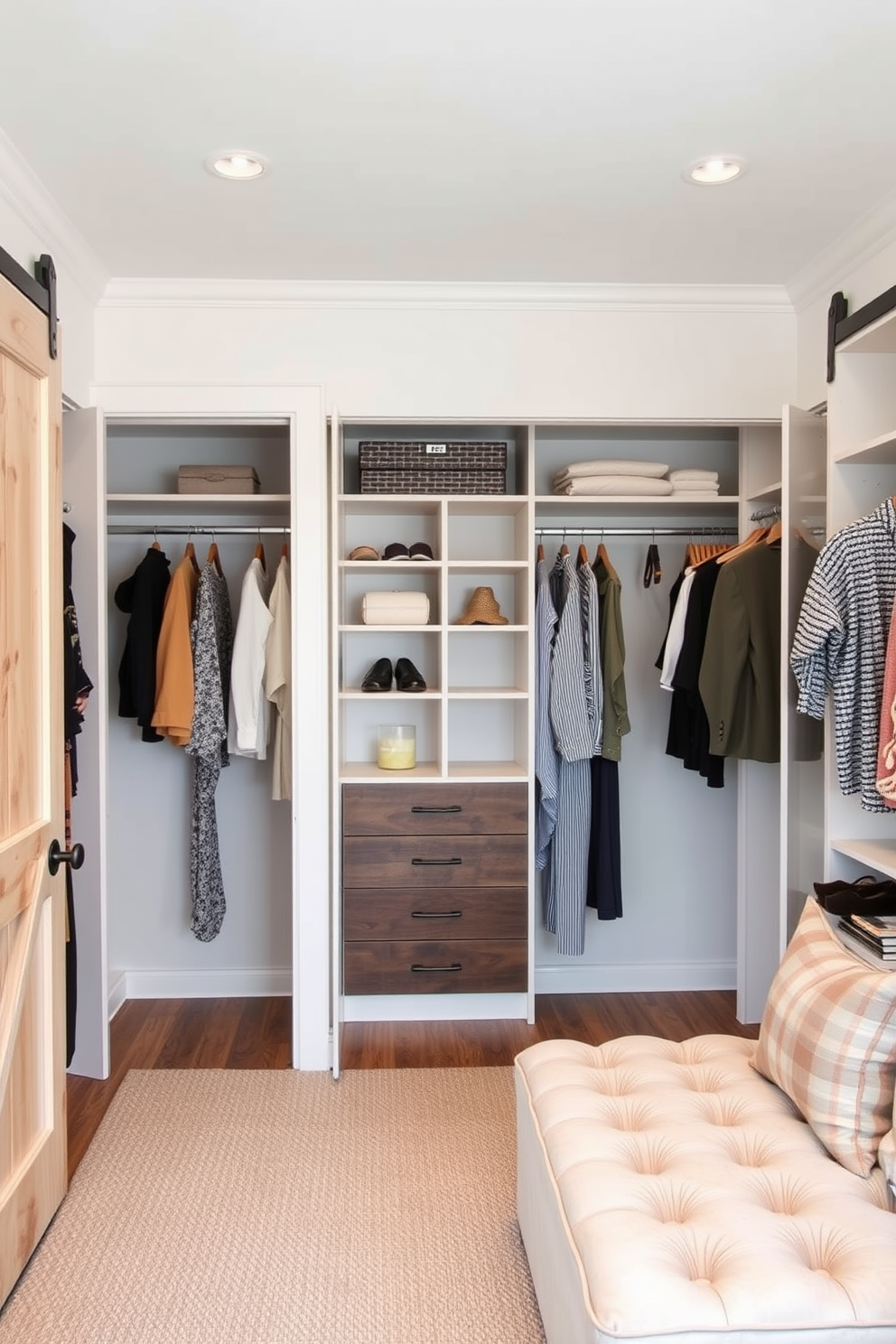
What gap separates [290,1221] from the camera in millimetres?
2408

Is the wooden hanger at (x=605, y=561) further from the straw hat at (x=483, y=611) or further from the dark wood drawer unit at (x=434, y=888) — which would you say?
the dark wood drawer unit at (x=434, y=888)

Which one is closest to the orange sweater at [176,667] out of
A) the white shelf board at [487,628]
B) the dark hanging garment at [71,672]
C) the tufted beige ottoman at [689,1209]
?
the dark hanging garment at [71,672]

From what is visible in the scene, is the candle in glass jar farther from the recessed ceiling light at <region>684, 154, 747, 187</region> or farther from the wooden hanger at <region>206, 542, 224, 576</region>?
the recessed ceiling light at <region>684, 154, 747, 187</region>

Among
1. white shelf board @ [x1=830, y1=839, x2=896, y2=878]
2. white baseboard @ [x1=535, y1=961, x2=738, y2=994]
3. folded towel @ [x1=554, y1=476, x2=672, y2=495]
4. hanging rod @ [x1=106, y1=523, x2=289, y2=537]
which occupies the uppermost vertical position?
folded towel @ [x1=554, y1=476, x2=672, y2=495]

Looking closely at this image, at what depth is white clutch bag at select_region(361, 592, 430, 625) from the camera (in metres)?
3.56

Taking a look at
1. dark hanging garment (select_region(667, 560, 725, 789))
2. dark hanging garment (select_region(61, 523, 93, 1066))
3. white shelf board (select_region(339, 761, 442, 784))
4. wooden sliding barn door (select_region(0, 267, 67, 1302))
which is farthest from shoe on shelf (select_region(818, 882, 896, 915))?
dark hanging garment (select_region(61, 523, 93, 1066))

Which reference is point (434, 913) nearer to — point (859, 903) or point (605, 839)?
point (605, 839)

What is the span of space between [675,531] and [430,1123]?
7.30ft

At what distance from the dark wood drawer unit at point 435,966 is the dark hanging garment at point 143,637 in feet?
3.52

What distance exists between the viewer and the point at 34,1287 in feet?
7.13

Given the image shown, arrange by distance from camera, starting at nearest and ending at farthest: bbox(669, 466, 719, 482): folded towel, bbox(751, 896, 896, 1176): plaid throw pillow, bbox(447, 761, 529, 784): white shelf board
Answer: bbox(751, 896, 896, 1176): plaid throw pillow
bbox(447, 761, 529, 784): white shelf board
bbox(669, 466, 719, 482): folded towel

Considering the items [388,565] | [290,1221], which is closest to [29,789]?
[290,1221]

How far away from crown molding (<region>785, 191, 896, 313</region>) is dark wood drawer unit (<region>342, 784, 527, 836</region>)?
1.82 metres

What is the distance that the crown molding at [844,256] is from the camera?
2.68 metres
